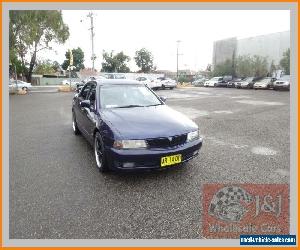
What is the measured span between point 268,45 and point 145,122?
5396cm

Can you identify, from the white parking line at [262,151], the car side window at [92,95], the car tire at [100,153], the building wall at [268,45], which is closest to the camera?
the car tire at [100,153]

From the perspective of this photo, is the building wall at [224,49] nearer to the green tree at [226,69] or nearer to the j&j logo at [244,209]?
the green tree at [226,69]

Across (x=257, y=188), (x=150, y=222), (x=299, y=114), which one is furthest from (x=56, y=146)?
(x=299, y=114)

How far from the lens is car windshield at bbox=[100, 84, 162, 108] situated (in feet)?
17.9

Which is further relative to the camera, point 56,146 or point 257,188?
point 56,146

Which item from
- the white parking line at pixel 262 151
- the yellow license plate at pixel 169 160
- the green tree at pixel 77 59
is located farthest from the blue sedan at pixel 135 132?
the green tree at pixel 77 59

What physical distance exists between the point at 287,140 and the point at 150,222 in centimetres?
486

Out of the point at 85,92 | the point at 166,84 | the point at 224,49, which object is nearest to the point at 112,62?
the point at 224,49

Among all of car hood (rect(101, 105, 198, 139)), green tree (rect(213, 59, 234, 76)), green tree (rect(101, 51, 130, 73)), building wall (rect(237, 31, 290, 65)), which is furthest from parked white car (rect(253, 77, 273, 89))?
green tree (rect(101, 51, 130, 73))

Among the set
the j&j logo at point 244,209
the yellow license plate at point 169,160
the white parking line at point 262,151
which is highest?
the yellow license plate at point 169,160

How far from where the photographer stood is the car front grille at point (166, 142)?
13.7 feet

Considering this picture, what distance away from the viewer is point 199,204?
148 inches

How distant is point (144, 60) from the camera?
78500 mm

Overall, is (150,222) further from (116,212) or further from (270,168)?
(270,168)
